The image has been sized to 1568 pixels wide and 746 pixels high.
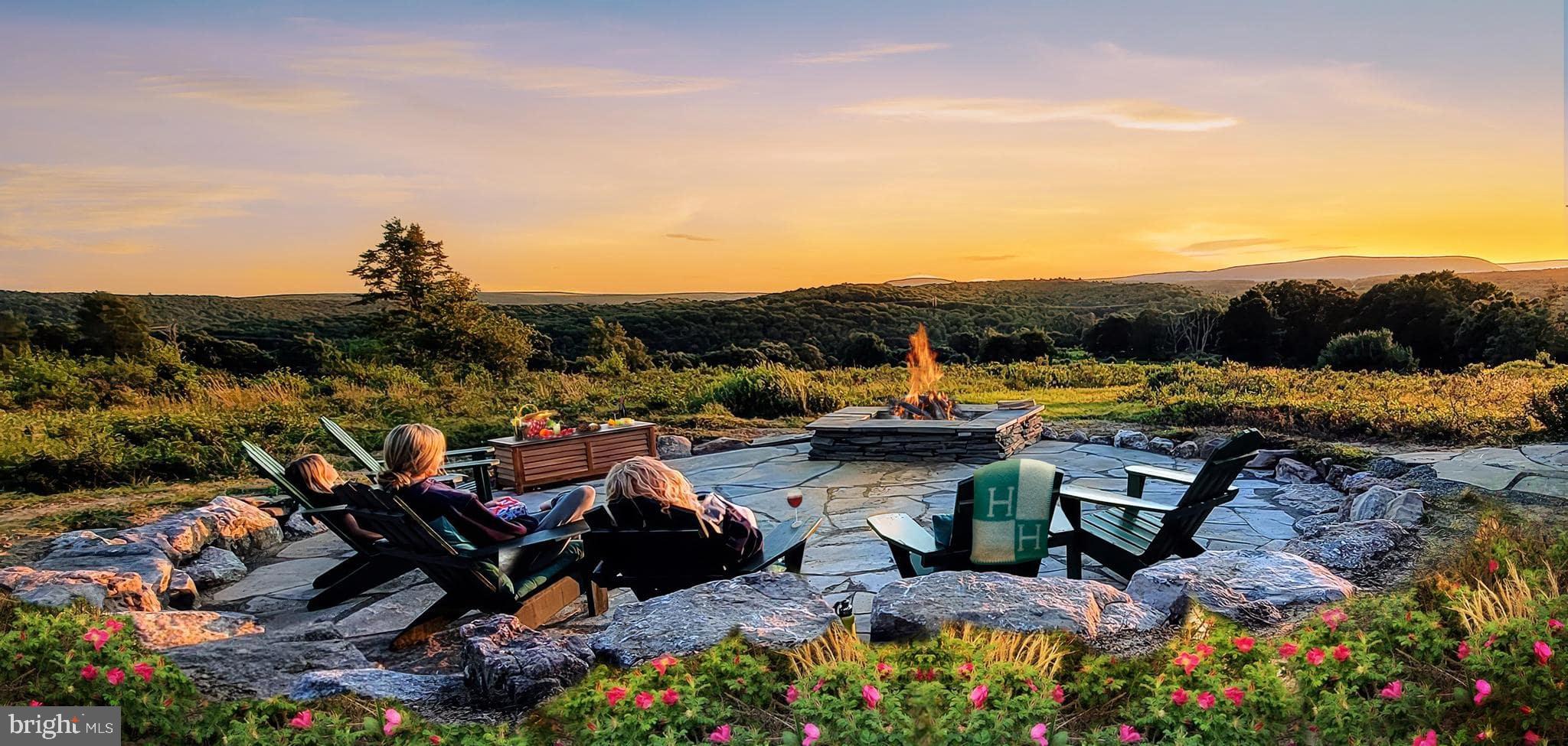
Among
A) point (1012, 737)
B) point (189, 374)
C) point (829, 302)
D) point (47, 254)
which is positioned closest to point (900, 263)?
point (829, 302)

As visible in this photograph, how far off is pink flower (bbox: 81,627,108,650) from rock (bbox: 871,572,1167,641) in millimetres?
2597

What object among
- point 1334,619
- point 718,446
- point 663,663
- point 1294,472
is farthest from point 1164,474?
point 718,446

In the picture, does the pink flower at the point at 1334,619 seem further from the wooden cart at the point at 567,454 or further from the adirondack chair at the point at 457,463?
the wooden cart at the point at 567,454

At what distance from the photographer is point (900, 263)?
23.2 meters

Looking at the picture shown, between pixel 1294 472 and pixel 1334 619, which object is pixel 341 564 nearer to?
pixel 1334 619

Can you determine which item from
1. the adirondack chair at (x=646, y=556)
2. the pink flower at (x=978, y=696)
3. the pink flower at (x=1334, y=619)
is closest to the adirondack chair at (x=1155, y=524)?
the pink flower at (x=1334, y=619)

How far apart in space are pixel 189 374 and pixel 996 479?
588 inches

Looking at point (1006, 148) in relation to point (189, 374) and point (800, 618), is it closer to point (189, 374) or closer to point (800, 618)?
point (800, 618)

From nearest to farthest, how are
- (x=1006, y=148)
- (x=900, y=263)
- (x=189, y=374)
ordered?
(x=1006, y=148), (x=189, y=374), (x=900, y=263)

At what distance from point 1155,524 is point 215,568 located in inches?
197

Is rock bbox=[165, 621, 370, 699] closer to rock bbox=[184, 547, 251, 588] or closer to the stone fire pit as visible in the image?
rock bbox=[184, 547, 251, 588]

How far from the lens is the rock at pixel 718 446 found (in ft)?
30.0

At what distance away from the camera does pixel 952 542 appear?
4.09 m

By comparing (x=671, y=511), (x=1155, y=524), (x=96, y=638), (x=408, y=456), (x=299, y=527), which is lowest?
(x=299, y=527)
